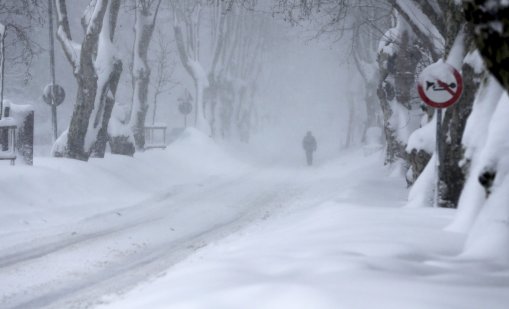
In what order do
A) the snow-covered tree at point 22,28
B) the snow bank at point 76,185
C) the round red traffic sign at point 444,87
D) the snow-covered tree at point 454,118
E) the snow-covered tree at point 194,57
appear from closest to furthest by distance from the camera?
the round red traffic sign at point 444,87
the snow-covered tree at point 454,118
the snow bank at point 76,185
the snow-covered tree at point 22,28
the snow-covered tree at point 194,57

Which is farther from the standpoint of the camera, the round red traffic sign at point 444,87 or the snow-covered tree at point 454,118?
the snow-covered tree at point 454,118

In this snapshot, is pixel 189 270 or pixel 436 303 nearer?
pixel 436 303

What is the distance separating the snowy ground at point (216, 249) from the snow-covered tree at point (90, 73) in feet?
2.50

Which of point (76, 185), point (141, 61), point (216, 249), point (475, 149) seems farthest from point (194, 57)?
point (475, 149)

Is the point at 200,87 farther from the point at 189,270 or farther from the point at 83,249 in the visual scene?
the point at 189,270

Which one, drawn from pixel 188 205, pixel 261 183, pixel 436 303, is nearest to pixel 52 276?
pixel 436 303

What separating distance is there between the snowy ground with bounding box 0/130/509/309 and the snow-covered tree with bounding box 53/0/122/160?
0.76m

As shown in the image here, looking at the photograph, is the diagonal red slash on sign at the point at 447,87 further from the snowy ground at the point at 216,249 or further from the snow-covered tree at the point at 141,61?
the snow-covered tree at the point at 141,61

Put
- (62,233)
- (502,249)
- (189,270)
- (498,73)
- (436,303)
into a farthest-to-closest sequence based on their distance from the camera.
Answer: (62,233), (189,270), (502,249), (436,303), (498,73)

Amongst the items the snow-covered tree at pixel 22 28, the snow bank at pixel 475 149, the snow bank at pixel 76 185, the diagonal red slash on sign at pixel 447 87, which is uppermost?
the snow-covered tree at pixel 22 28

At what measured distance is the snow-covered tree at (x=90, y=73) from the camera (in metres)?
13.4

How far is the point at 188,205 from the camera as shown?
37.7 feet

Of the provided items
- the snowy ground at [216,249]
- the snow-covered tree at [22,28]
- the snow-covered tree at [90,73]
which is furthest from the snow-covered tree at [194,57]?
the snowy ground at [216,249]

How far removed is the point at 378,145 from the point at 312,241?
24882mm
